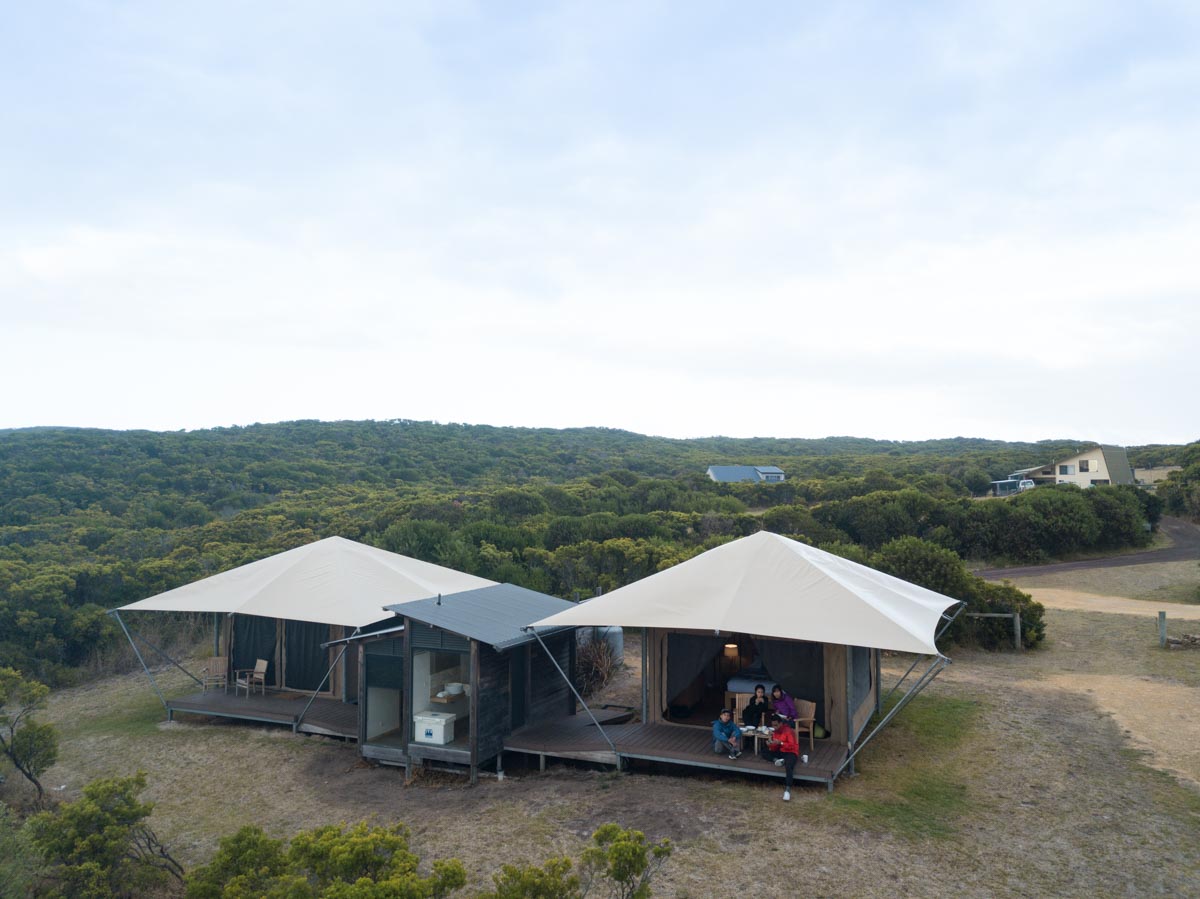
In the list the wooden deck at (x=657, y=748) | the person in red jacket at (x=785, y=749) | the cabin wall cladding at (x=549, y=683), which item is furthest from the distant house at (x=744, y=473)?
the person in red jacket at (x=785, y=749)

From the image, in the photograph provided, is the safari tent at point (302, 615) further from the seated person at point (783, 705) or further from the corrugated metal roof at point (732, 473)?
the corrugated metal roof at point (732, 473)

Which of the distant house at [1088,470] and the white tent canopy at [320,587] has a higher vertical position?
the distant house at [1088,470]

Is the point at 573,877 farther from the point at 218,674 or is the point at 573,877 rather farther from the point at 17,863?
the point at 218,674

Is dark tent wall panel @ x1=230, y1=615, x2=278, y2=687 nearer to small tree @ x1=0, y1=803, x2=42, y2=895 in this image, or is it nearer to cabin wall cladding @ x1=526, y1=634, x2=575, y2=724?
cabin wall cladding @ x1=526, y1=634, x2=575, y2=724

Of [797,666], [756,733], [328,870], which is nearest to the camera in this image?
[328,870]

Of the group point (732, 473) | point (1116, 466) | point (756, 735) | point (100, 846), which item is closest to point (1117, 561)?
point (1116, 466)

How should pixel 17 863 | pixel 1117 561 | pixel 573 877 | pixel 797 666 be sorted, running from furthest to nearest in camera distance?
pixel 1117 561 → pixel 797 666 → pixel 17 863 → pixel 573 877
